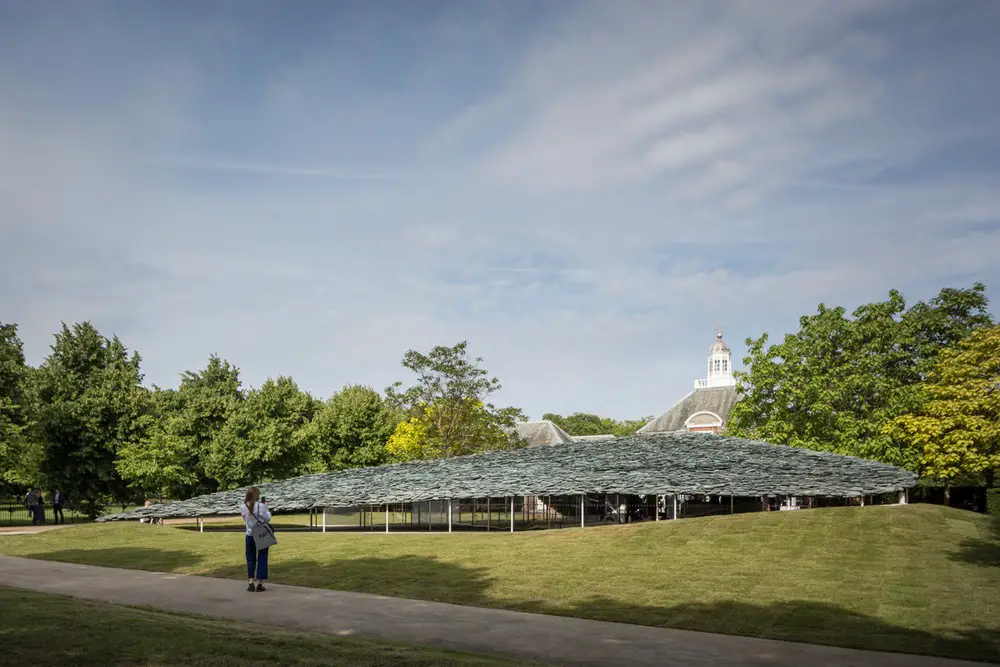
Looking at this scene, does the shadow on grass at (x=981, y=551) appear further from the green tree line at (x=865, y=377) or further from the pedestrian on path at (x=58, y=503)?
the pedestrian on path at (x=58, y=503)

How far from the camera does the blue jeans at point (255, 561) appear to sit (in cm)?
1719

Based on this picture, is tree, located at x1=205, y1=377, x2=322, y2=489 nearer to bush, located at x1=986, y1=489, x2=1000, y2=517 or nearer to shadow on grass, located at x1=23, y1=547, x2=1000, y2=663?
shadow on grass, located at x1=23, y1=547, x2=1000, y2=663

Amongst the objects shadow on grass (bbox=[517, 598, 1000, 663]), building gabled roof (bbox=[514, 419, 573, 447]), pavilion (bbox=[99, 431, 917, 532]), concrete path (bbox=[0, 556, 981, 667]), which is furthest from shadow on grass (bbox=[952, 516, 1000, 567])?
building gabled roof (bbox=[514, 419, 573, 447])

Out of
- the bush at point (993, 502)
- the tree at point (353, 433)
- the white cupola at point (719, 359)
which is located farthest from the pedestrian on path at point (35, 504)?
the white cupola at point (719, 359)

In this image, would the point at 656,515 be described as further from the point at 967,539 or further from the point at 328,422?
the point at 328,422

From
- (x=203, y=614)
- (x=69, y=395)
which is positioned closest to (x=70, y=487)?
(x=69, y=395)

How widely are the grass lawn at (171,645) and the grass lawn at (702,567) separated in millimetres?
5409

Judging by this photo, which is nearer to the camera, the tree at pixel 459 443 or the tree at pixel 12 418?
the tree at pixel 12 418

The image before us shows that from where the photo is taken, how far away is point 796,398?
49.3 metres

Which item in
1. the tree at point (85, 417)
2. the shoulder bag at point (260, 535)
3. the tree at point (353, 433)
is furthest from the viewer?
the tree at point (353, 433)

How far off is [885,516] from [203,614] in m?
25.2

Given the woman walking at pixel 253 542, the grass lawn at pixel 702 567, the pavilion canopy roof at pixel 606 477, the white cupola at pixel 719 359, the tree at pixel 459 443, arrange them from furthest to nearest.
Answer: the white cupola at pixel 719 359, the tree at pixel 459 443, the pavilion canopy roof at pixel 606 477, the woman walking at pixel 253 542, the grass lawn at pixel 702 567

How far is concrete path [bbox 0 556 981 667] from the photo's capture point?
35.9 ft

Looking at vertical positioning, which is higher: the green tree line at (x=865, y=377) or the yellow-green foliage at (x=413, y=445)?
the green tree line at (x=865, y=377)
